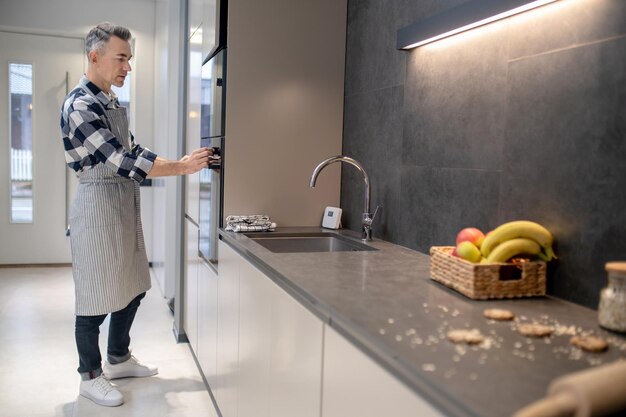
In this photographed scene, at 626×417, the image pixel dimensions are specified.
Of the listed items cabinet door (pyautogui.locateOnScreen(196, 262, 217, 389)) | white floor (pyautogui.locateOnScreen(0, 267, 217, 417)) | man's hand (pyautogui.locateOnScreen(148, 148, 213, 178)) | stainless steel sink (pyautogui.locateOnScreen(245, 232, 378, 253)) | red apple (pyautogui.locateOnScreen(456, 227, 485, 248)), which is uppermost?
Answer: man's hand (pyautogui.locateOnScreen(148, 148, 213, 178))

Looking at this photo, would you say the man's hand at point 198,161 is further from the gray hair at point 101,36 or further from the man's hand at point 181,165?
the gray hair at point 101,36

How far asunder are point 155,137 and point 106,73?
113 inches

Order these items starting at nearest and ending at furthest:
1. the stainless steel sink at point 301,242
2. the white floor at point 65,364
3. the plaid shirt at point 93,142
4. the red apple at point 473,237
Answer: the red apple at point 473,237
the stainless steel sink at point 301,242
the plaid shirt at point 93,142
the white floor at point 65,364

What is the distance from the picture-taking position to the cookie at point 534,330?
1.05m

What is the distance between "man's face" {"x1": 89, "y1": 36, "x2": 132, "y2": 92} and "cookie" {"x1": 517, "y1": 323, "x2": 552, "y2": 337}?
2.23m

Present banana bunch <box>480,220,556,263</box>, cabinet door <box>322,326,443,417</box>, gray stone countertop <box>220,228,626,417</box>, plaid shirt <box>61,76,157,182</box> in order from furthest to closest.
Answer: plaid shirt <box>61,76,157,182</box> < banana bunch <box>480,220,556,263</box> < cabinet door <box>322,326,443,417</box> < gray stone countertop <box>220,228,626,417</box>

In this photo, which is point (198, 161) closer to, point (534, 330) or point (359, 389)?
point (359, 389)

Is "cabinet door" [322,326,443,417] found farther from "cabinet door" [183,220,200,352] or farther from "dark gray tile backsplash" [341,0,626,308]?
"cabinet door" [183,220,200,352]

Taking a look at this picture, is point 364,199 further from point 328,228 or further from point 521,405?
point 521,405

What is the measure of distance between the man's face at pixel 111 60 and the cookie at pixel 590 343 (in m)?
2.31

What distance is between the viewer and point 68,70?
551 cm

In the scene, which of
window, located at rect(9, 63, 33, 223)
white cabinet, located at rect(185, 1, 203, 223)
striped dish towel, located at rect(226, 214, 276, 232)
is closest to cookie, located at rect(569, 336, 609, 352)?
striped dish towel, located at rect(226, 214, 276, 232)

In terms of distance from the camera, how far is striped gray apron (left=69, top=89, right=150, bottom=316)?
8.71 ft

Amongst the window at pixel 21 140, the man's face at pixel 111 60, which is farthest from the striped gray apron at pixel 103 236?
the window at pixel 21 140
